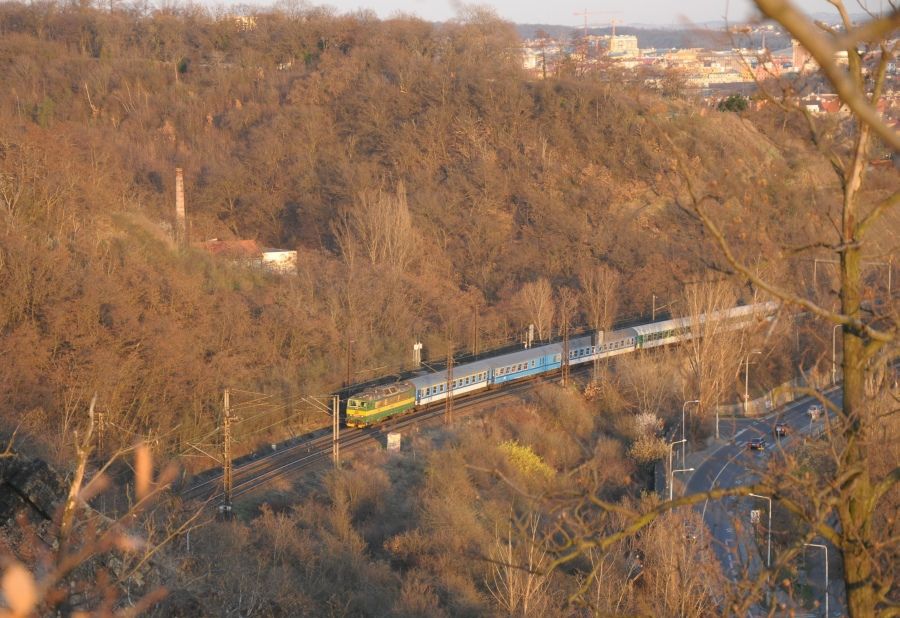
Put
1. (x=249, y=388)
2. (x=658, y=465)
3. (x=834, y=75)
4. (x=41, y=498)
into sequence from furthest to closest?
(x=249, y=388) < (x=658, y=465) < (x=41, y=498) < (x=834, y=75)

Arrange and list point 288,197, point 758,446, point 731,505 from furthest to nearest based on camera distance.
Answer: point 288,197 < point 731,505 < point 758,446

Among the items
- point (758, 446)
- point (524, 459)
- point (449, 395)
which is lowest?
point (524, 459)

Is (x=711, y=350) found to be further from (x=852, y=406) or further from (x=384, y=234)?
(x=852, y=406)

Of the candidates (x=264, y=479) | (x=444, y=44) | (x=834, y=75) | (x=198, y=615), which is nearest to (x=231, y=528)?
(x=264, y=479)

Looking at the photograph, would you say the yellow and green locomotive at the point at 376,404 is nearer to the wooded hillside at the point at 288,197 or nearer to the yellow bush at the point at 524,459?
the wooded hillside at the point at 288,197

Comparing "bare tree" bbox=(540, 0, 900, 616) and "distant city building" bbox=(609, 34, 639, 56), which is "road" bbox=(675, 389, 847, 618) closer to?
"bare tree" bbox=(540, 0, 900, 616)

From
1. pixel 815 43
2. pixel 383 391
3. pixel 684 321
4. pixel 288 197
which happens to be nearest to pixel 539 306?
pixel 684 321

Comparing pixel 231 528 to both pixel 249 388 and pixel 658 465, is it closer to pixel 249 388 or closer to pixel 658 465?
pixel 249 388
